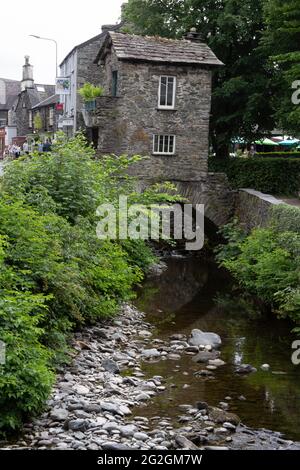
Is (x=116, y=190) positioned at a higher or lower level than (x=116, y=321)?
higher

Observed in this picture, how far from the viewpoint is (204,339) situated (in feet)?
44.2

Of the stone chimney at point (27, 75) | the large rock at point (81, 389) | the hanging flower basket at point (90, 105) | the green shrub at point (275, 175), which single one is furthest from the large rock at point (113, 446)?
the stone chimney at point (27, 75)

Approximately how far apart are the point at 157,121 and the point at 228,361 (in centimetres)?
1573

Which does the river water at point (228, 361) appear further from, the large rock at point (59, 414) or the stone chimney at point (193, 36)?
the stone chimney at point (193, 36)

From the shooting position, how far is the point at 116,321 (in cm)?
1419

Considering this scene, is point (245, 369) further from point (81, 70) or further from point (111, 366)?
point (81, 70)

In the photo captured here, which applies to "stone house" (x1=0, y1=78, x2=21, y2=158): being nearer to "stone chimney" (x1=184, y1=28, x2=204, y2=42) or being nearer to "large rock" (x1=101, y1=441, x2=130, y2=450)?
"stone chimney" (x1=184, y1=28, x2=204, y2=42)

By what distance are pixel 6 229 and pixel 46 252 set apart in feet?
2.74

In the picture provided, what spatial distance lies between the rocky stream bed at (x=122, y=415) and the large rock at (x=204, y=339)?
65 cm

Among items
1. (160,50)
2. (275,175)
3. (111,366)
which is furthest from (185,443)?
(160,50)

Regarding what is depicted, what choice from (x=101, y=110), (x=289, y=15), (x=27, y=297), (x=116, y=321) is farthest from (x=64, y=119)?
(x=27, y=297)

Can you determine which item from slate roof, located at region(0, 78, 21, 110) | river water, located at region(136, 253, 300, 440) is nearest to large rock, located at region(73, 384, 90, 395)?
river water, located at region(136, 253, 300, 440)

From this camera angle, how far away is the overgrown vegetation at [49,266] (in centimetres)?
813

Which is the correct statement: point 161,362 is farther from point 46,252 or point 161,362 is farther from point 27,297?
point 27,297
